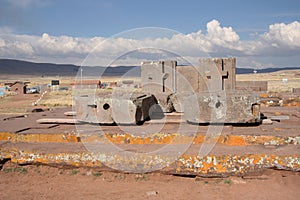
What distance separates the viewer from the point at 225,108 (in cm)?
534

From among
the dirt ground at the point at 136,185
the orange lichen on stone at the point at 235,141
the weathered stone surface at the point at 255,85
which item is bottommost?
the dirt ground at the point at 136,185

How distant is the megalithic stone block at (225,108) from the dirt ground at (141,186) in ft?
4.56

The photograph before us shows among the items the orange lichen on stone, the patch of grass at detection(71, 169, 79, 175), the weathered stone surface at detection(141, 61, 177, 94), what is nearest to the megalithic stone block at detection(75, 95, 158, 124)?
the patch of grass at detection(71, 169, 79, 175)

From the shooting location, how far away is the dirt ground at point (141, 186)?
3846mm

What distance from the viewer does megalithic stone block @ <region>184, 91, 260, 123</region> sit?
5.32 m

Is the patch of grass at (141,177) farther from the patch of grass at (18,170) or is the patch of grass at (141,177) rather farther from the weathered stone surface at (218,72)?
the weathered stone surface at (218,72)

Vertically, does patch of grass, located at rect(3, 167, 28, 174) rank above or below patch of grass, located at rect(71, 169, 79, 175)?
below

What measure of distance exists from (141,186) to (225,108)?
6.85 ft

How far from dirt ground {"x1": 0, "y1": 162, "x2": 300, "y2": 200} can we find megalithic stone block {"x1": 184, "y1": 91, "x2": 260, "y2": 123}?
4.56ft

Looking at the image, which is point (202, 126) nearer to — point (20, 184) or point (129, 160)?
point (129, 160)

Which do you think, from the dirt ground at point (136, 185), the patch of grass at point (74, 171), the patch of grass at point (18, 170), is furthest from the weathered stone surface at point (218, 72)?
the patch of grass at point (18, 170)

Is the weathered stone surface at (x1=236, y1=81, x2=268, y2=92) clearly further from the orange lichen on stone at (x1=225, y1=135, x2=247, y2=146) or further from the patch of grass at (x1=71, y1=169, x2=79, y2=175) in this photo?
the patch of grass at (x1=71, y1=169, x2=79, y2=175)

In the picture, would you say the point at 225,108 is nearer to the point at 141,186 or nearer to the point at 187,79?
the point at 141,186

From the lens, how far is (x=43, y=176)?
468 cm
